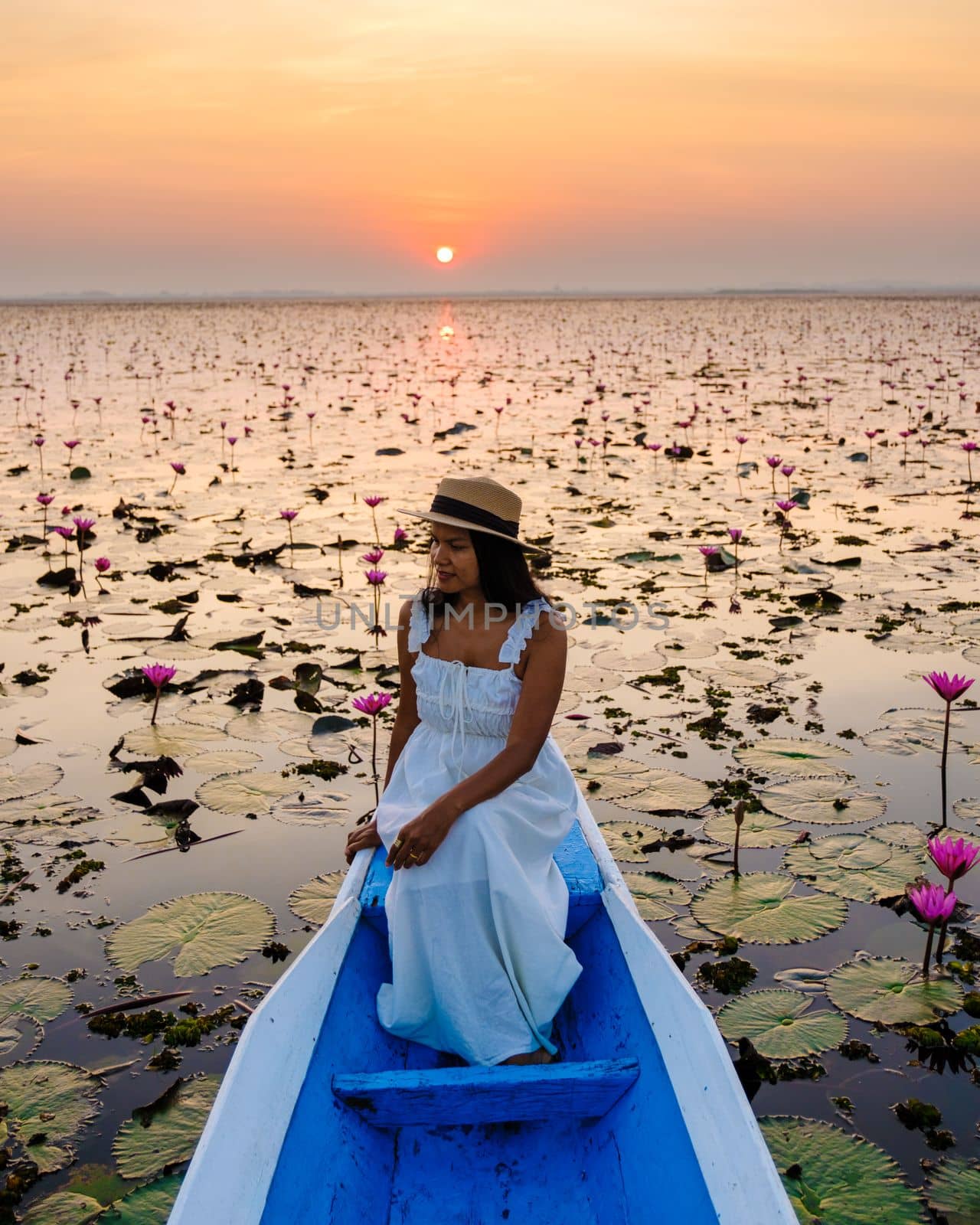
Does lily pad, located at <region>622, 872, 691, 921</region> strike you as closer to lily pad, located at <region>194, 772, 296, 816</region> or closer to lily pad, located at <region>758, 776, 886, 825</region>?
lily pad, located at <region>758, 776, 886, 825</region>

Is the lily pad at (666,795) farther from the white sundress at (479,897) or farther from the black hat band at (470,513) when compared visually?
the black hat band at (470,513)

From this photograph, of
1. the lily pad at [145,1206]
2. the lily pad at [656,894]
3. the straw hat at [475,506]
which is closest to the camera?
the lily pad at [145,1206]

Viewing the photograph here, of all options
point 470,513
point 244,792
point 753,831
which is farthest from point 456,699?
point 244,792

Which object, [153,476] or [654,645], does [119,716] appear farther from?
[153,476]

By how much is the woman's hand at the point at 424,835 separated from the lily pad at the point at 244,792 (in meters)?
2.07

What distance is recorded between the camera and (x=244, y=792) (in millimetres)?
4734

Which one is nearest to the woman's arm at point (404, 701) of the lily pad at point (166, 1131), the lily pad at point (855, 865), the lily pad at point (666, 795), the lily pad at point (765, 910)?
the lily pad at point (166, 1131)

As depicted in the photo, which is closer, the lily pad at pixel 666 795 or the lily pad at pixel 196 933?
the lily pad at pixel 196 933

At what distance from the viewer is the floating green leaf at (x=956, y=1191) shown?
2504 mm

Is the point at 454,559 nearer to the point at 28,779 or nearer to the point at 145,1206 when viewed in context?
the point at 145,1206

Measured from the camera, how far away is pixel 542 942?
2.75 meters

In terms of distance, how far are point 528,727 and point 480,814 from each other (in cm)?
26

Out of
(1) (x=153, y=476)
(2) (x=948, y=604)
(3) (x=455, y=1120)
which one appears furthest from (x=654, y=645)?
(1) (x=153, y=476)

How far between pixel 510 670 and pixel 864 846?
2084mm
